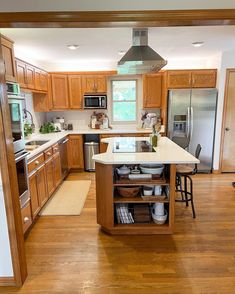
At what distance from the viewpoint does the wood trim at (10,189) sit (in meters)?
1.68

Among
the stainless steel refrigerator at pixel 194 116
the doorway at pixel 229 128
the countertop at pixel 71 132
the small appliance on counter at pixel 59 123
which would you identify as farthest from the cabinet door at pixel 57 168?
the doorway at pixel 229 128

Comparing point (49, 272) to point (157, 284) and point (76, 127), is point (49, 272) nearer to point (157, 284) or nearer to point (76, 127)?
point (157, 284)

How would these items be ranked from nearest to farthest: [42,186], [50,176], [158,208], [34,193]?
1. [158,208]
2. [34,193]
3. [42,186]
4. [50,176]

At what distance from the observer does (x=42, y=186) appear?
3189 millimetres

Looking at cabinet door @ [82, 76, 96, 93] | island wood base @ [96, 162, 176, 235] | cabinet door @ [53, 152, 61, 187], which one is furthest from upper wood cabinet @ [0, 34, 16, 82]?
cabinet door @ [82, 76, 96, 93]

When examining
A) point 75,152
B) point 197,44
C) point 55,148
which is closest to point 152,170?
point 55,148

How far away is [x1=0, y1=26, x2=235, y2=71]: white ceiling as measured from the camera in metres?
2.81

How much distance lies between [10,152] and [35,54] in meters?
3.05

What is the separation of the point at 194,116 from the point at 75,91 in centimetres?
267

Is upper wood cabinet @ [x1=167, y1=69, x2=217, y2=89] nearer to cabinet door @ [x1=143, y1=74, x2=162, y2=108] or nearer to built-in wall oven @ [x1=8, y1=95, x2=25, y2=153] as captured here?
cabinet door @ [x1=143, y1=74, x2=162, y2=108]

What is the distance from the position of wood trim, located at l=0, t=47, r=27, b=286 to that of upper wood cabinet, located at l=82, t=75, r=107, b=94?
11.2 ft

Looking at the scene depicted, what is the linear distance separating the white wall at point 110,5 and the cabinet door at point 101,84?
3.63 m

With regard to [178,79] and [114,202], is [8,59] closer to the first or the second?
[114,202]

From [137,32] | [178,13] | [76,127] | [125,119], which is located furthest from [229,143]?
[178,13]
